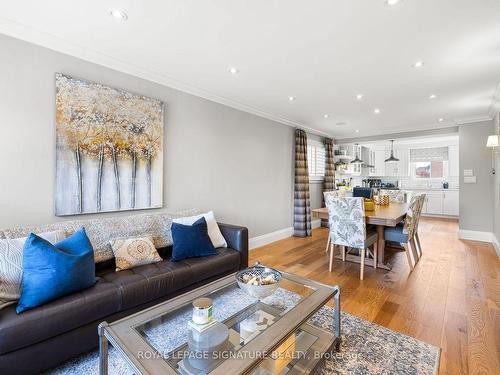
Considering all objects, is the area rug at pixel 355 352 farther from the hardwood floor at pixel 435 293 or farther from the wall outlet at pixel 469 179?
the wall outlet at pixel 469 179

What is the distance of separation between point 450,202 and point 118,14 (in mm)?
8952

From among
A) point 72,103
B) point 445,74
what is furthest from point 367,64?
point 72,103

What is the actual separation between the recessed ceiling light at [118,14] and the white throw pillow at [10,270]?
5.84 ft

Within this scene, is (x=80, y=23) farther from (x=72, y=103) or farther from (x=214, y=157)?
(x=214, y=157)

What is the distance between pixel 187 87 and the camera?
319 centimetres

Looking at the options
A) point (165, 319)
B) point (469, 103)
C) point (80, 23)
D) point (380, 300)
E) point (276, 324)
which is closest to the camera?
point (276, 324)

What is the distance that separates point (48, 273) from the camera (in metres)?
1.57

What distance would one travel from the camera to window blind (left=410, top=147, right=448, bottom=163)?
7.68 meters

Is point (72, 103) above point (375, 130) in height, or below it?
below

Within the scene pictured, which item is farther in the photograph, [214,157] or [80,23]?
[214,157]

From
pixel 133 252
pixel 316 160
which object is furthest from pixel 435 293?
pixel 316 160

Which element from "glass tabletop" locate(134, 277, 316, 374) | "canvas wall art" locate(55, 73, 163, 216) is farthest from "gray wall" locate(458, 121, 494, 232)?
"canvas wall art" locate(55, 73, 163, 216)

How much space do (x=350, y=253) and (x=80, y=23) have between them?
14.1 ft

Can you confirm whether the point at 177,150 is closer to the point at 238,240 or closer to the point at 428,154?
the point at 238,240
